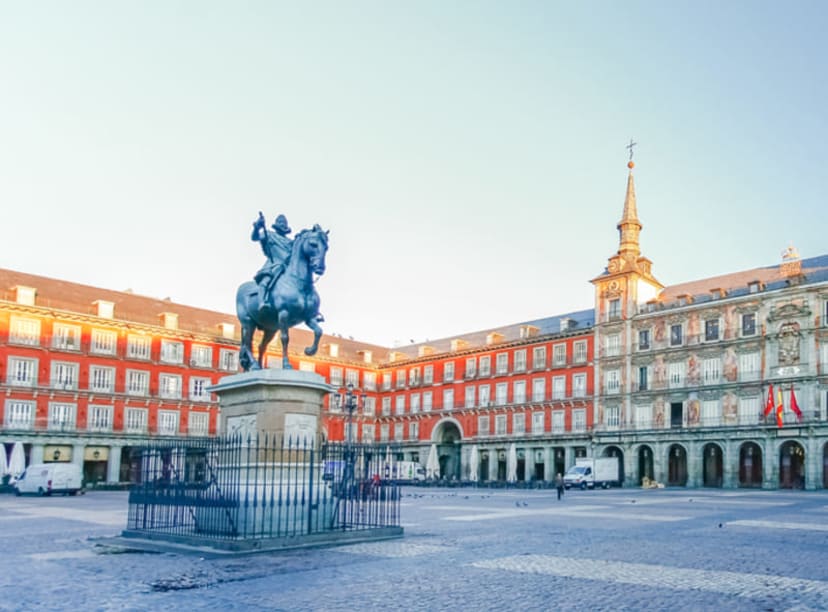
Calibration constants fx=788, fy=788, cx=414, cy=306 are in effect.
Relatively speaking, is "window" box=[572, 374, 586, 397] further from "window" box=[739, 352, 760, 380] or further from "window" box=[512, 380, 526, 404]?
"window" box=[739, 352, 760, 380]

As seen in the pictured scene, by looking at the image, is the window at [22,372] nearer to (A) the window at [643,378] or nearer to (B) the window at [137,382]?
(B) the window at [137,382]

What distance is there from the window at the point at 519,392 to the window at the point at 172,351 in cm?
2590

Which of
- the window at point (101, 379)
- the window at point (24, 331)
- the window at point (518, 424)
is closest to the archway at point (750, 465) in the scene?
the window at point (518, 424)

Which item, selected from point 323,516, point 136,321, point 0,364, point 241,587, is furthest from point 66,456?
point 241,587

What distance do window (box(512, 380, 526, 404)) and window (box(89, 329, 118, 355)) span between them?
1192 inches

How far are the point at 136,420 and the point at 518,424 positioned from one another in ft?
94.5

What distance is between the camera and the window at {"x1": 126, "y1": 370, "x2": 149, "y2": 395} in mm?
55406

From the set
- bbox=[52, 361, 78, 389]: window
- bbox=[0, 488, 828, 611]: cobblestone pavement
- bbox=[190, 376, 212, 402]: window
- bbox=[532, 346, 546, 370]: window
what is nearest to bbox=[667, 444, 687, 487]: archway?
bbox=[532, 346, 546, 370]: window

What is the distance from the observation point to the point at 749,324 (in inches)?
1959

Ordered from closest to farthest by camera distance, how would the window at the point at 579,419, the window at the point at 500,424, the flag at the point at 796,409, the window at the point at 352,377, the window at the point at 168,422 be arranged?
the flag at the point at 796,409
the window at the point at 168,422
the window at the point at 579,419
the window at the point at 500,424
the window at the point at 352,377

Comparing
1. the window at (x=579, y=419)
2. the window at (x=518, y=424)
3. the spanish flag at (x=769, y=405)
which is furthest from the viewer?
the window at (x=518, y=424)

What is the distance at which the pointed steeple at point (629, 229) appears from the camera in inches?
2303

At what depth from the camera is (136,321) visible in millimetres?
57062

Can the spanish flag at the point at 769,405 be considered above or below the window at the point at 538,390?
below
